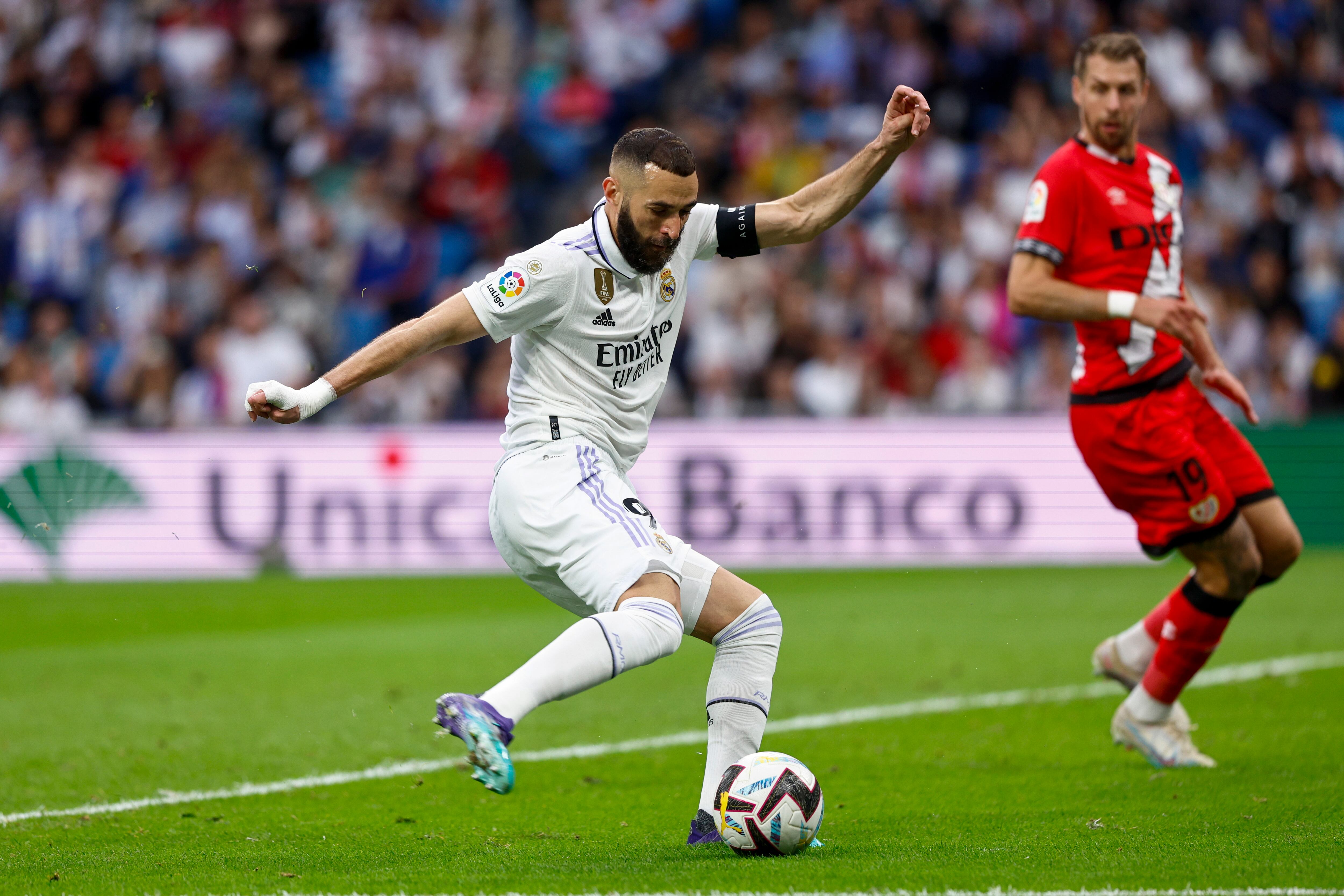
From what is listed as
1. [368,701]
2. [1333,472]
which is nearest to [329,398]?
[368,701]

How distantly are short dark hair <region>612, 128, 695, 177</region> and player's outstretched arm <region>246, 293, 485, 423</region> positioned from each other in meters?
0.70

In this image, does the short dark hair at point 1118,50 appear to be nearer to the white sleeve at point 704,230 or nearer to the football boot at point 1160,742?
the white sleeve at point 704,230

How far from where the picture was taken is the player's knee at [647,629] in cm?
473

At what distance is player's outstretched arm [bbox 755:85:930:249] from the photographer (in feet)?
18.7

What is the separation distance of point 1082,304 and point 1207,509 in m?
1.03

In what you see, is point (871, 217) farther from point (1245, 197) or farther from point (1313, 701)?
point (1313, 701)

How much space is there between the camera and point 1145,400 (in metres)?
6.58

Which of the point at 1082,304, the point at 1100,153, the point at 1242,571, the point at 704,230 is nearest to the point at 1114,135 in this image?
the point at 1100,153

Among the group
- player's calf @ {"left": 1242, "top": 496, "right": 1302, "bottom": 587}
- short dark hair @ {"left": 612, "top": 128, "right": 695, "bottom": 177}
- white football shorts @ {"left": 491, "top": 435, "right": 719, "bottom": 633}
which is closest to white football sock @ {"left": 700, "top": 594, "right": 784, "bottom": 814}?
white football shorts @ {"left": 491, "top": 435, "right": 719, "bottom": 633}

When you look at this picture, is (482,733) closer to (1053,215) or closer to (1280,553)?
(1053,215)

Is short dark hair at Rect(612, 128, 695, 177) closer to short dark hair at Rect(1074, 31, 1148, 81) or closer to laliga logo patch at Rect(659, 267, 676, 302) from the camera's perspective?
laliga logo patch at Rect(659, 267, 676, 302)

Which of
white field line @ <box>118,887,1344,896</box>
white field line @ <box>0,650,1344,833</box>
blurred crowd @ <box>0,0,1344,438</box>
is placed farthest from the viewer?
blurred crowd @ <box>0,0,1344,438</box>

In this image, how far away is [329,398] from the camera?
4.81 m

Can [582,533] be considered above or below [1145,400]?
below
